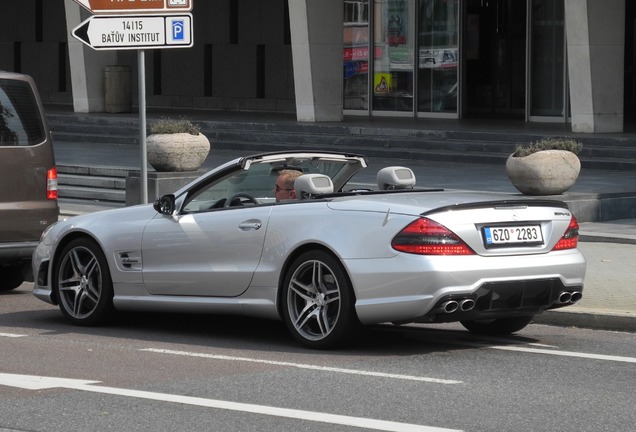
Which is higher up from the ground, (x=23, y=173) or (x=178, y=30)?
(x=178, y=30)

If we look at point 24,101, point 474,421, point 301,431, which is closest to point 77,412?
point 301,431

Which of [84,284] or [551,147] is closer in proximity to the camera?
[84,284]

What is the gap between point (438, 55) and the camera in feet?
104

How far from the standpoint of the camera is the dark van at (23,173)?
477 inches

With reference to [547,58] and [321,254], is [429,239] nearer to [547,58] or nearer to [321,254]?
[321,254]

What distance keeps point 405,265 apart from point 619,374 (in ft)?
4.82

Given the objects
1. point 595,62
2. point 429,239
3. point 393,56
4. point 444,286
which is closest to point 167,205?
point 429,239

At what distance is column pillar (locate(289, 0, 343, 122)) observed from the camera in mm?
29094

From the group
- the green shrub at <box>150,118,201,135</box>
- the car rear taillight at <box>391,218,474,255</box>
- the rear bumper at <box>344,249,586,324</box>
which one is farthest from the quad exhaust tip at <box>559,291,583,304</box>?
the green shrub at <box>150,118,201,135</box>

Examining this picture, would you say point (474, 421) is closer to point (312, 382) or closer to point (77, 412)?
point (312, 382)

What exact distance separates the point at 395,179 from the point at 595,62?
50.8ft

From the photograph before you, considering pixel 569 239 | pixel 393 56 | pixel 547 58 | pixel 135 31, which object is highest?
pixel 393 56

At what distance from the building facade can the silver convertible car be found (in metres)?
15.5

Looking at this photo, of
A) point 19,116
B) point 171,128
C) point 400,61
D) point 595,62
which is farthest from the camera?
point 400,61
